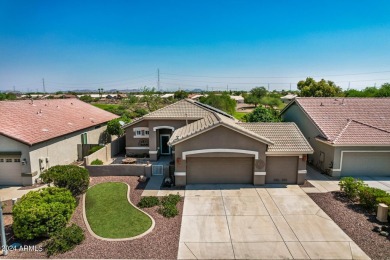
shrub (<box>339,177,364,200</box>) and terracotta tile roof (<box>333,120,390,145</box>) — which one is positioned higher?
terracotta tile roof (<box>333,120,390,145</box>)

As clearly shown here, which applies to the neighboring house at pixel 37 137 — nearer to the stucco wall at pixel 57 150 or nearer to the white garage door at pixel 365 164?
the stucco wall at pixel 57 150

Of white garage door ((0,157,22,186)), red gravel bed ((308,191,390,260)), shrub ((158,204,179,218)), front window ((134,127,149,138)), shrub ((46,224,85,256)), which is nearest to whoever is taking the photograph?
shrub ((46,224,85,256))

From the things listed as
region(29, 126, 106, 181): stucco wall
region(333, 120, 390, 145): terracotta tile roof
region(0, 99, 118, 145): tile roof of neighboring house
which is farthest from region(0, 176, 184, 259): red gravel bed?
region(333, 120, 390, 145): terracotta tile roof

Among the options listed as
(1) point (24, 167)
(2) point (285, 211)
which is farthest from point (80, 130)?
(2) point (285, 211)

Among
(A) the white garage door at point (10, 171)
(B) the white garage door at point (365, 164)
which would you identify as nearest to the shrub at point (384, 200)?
(B) the white garage door at point (365, 164)

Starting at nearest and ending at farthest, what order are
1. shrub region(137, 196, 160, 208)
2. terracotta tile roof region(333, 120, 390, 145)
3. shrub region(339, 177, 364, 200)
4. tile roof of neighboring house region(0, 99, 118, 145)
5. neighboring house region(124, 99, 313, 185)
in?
1. shrub region(137, 196, 160, 208)
2. shrub region(339, 177, 364, 200)
3. neighboring house region(124, 99, 313, 185)
4. tile roof of neighboring house region(0, 99, 118, 145)
5. terracotta tile roof region(333, 120, 390, 145)

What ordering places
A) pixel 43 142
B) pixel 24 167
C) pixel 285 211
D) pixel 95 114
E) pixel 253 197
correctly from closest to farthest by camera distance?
pixel 285 211 < pixel 253 197 < pixel 24 167 < pixel 43 142 < pixel 95 114

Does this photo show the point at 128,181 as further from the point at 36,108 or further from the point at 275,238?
the point at 36,108

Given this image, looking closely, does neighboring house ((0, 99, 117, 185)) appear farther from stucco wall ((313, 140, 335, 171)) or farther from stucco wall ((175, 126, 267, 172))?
stucco wall ((313, 140, 335, 171))
